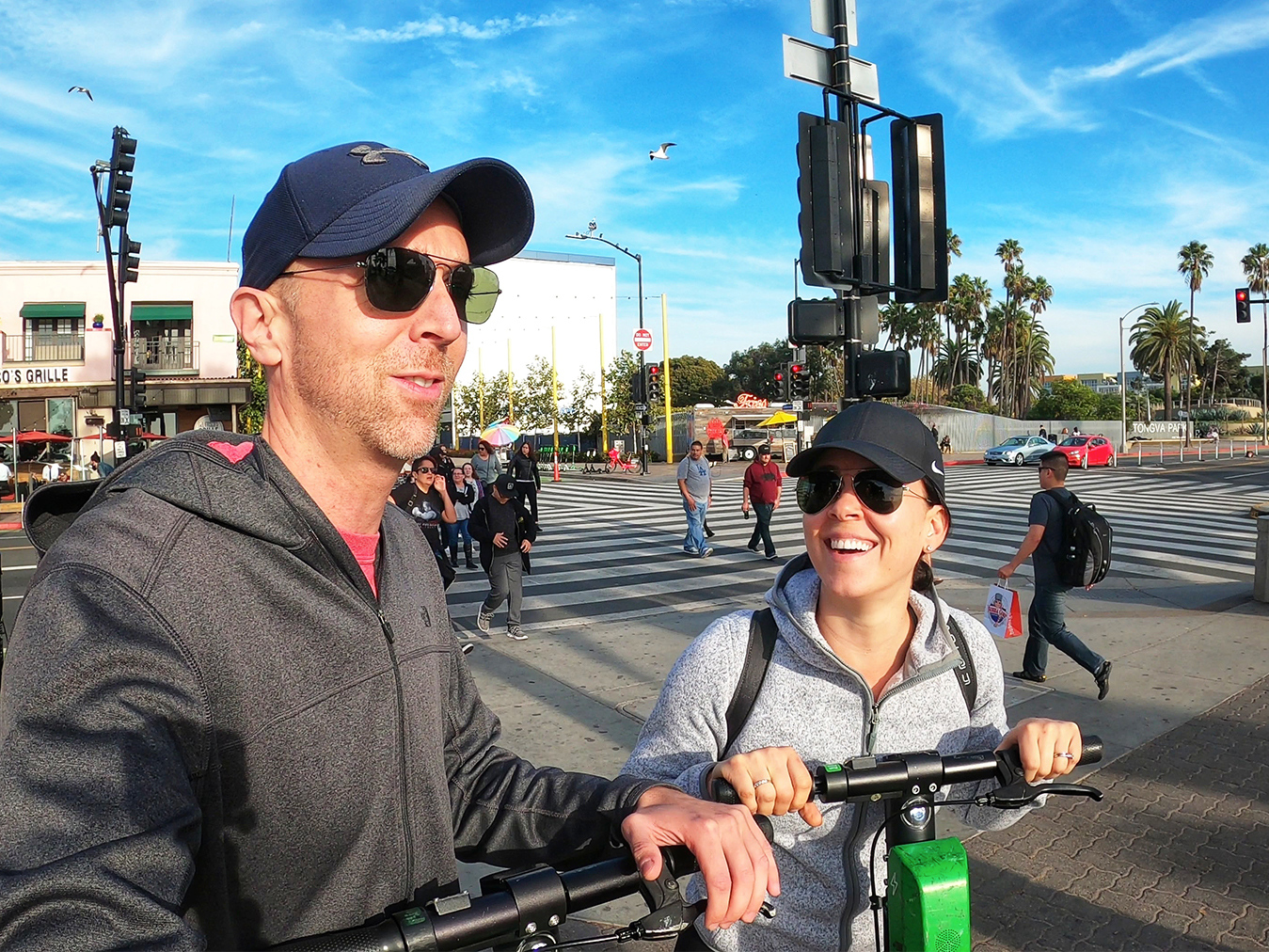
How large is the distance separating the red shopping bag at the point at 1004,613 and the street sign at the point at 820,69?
11.8 ft

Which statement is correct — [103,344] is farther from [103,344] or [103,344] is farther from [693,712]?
[693,712]

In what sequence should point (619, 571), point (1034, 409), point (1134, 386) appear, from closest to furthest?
point (619, 571), point (1034, 409), point (1134, 386)

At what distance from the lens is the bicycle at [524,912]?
1.04m

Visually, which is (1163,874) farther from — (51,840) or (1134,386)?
(1134,386)

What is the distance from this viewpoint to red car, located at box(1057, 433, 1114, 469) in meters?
36.8

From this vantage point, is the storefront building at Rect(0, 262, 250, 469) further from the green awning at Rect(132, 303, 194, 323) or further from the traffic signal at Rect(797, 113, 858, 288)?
the traffic signal at Rect(797, 113, 858, 288)

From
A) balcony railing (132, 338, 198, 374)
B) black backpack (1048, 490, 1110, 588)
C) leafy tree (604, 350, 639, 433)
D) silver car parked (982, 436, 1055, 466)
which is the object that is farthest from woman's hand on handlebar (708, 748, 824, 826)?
leafy tree (604, 350, 639, 433)

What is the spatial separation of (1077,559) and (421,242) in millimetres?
6443

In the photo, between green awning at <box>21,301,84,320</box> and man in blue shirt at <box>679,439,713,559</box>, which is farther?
green awning at <box>21,301,84,320</box>

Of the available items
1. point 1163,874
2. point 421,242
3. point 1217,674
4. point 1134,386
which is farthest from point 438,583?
point 1134,386

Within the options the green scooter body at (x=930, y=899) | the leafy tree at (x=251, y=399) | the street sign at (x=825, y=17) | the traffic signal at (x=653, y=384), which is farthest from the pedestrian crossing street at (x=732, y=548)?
the leafy tree at (x=251, y=399)

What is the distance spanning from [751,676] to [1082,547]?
5504 mm

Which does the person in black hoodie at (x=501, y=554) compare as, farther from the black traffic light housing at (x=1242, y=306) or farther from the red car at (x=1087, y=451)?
the red car at (x=1087, y=451)

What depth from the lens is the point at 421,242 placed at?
Answer: 1496 millimetres
